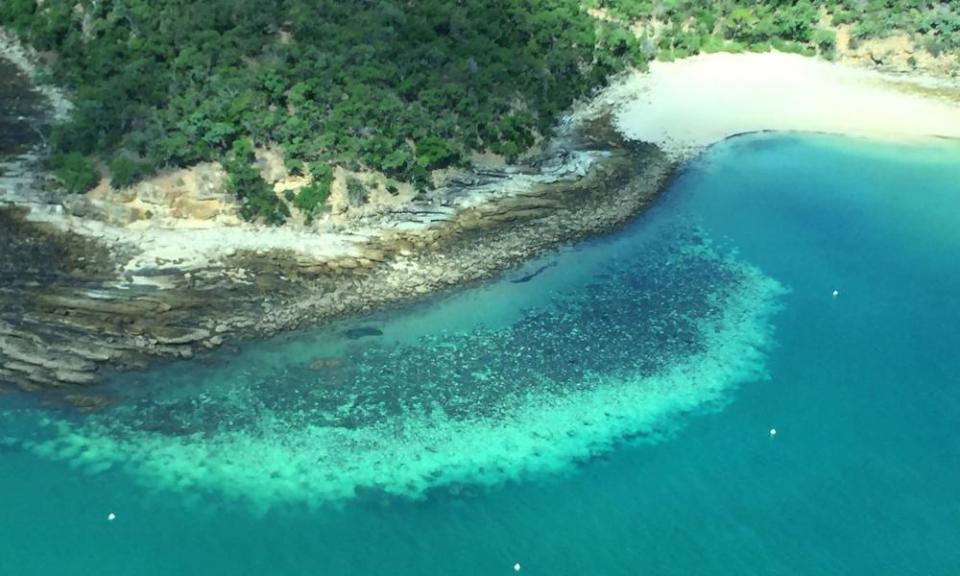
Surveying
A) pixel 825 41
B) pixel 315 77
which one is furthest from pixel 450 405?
pixel 825 41

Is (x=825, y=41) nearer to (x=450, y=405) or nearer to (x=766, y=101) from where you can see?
(x=766, y=101)

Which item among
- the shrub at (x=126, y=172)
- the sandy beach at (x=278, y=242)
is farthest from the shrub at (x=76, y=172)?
the shrub at (x=126, y=172)

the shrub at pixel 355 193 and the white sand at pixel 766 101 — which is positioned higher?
the white sand at pixel 766 101

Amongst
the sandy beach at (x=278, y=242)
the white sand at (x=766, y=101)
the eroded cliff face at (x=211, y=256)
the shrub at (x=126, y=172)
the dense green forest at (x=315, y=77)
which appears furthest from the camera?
the white sand at (x=766, y=101)

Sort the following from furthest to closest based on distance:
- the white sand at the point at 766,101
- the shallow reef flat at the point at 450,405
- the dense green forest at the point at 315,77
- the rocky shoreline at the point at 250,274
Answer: the white sand at the point at 766,101
the dense green forest at the point at 315,77
the rocky shoreline at the point at 250,274
the shallow reef flat at the point at 450,405

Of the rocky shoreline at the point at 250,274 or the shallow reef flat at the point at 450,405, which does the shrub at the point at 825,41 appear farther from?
the shallow reef flat at the point at 450,405

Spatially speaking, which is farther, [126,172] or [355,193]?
[355,193]
